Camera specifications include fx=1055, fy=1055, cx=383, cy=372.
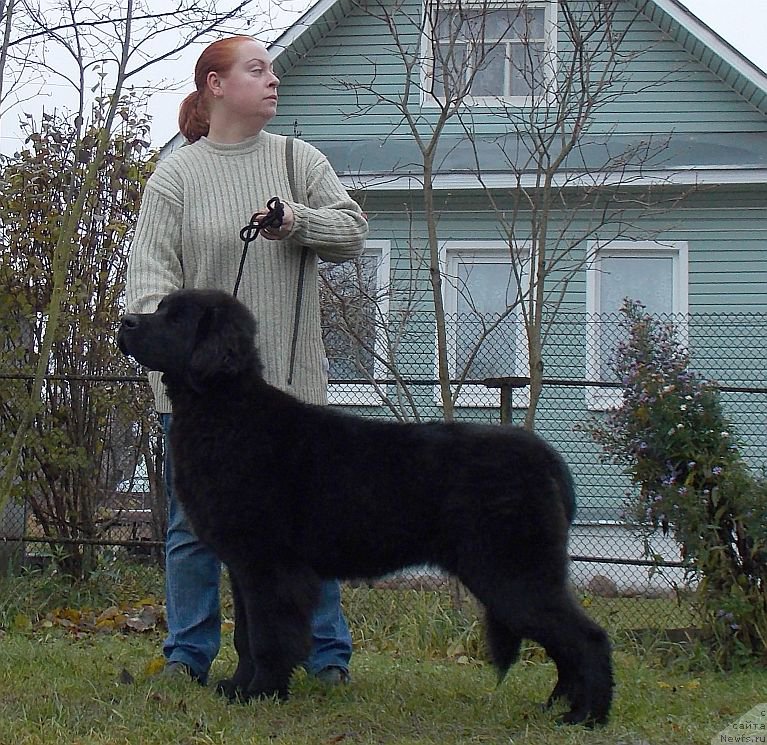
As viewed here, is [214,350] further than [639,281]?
No

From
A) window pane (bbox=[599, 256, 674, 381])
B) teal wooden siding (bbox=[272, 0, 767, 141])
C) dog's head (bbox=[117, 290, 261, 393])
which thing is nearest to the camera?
dog's head (bbox=[117, 290, 261, 393])

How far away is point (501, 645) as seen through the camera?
3936mm

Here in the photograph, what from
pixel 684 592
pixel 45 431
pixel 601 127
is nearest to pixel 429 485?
pixel 684 592

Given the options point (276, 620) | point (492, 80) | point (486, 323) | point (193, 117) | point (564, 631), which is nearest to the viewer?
point (564, 631)

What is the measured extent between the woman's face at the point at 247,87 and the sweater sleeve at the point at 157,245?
419 millimetres

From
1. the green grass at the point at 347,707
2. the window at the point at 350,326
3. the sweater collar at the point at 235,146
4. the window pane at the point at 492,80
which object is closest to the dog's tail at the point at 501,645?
the green grass at the point at 347,707

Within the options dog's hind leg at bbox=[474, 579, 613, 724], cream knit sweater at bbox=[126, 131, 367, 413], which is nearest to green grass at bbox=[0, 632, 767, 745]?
dog's hind leg at bbox=[474, 579, 613, 724]

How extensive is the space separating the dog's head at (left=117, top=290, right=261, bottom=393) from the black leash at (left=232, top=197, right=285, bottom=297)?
30 cm

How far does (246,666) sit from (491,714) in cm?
93

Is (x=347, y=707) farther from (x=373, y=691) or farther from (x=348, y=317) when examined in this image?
(x=348, y=317)

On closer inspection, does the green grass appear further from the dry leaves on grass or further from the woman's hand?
the woman's hand

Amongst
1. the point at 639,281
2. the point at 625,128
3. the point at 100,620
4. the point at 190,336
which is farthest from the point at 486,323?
the point at 190,336

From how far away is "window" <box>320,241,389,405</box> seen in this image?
25.7 feet

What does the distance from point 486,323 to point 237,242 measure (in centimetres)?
546
